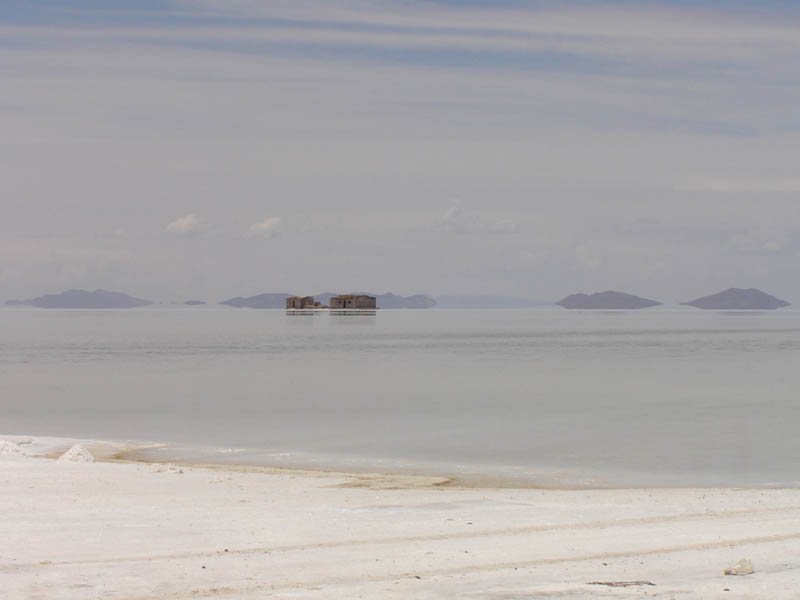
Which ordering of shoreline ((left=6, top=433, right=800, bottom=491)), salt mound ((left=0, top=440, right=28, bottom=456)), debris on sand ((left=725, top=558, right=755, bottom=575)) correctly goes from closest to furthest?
debris on sand ((left=725, top=558, right=755, bottom=575))
shoreline ((left=6, top=433, right=800, bottom=491))
salt mound ((left=0, top=440, right=28, bottom=456))

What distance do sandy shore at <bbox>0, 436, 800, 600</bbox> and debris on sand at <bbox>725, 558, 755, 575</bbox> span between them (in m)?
0.08

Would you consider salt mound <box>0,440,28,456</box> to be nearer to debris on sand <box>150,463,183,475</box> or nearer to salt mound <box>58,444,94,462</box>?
salt mound <box>58,444,94,462</box>

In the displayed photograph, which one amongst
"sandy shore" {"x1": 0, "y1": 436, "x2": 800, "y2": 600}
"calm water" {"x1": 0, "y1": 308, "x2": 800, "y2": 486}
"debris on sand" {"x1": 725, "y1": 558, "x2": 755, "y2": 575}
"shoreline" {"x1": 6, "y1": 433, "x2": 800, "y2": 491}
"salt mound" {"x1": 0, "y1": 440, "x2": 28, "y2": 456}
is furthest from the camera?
"calm water" {"x1": 0, "y1": 308, "x2": 800, "y2": 486}

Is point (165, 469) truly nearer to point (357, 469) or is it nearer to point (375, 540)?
point (357, 469)

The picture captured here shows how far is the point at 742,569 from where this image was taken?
32.8 feet

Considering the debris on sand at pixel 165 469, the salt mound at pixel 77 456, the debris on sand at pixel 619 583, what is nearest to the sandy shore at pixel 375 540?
the debris on sand at pixel 619 583

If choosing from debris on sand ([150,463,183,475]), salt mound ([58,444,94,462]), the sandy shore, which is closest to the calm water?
salt mound ([58,444,94,462])

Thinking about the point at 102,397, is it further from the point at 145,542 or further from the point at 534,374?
the point at 145,542

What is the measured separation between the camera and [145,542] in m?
11.3

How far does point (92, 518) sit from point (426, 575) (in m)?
5.16

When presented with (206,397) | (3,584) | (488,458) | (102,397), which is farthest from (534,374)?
(3,584)

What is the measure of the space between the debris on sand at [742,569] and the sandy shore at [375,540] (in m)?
0.08

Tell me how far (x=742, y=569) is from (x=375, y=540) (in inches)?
163

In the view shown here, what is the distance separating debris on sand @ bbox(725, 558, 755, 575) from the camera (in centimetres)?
998
